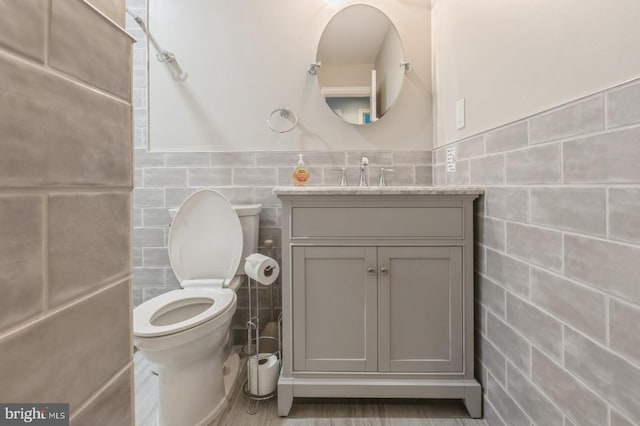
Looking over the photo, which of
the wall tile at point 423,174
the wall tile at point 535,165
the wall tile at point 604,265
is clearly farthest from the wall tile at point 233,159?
the wall tile at point 604,265

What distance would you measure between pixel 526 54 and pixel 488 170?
0.43 m

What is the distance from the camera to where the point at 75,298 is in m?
0.31

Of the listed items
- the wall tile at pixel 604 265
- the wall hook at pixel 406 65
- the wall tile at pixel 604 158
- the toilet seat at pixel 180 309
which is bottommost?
the toilet seat at pixel 180 309

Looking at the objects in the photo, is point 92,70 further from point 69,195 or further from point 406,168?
point 406,168

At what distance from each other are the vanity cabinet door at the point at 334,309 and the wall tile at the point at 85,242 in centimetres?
102

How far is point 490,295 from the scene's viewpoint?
1.31 meters

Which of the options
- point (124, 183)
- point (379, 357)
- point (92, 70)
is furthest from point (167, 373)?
point (92, 70)

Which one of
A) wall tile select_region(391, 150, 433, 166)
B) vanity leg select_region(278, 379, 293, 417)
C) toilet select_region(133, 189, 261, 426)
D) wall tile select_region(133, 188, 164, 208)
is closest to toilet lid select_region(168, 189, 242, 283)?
toilet select_region(133, 189, 261, 426)

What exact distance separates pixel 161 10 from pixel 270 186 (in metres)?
1.23

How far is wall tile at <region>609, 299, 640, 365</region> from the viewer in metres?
0.71

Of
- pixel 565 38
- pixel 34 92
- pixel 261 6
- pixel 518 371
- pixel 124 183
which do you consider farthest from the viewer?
pixel 261 6

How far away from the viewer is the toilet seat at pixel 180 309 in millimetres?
1222

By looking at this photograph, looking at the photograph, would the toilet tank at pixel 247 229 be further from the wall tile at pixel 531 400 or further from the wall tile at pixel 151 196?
the wall tile at pixel 531 400

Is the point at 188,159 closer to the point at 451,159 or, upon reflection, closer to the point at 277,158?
the point at 277,158
